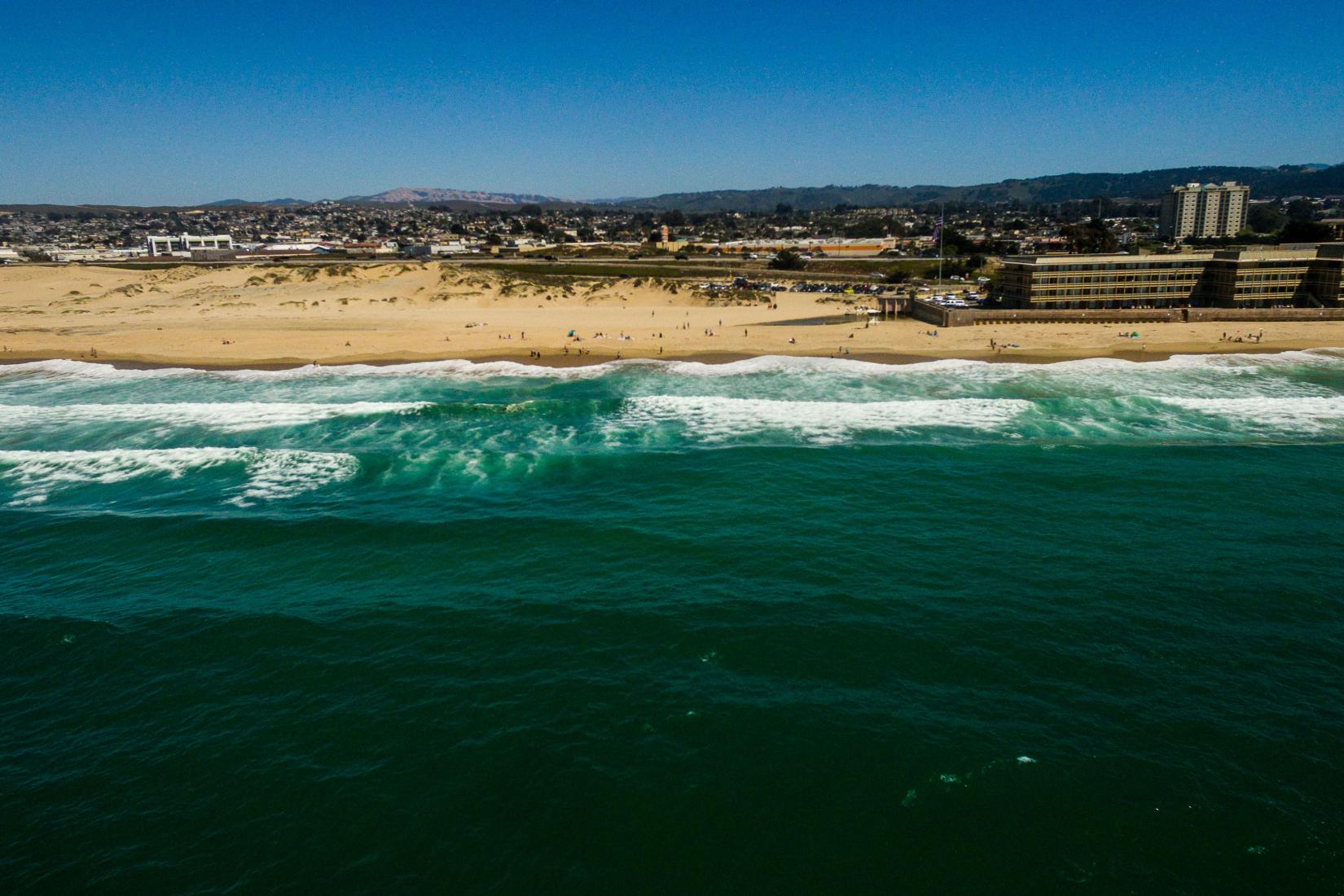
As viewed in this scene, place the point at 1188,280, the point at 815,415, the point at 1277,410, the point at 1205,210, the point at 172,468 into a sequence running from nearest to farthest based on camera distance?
the point at 172,468, the point at 1277,410, the point at 815,415, the point at 1188,280, the point at 1205,210

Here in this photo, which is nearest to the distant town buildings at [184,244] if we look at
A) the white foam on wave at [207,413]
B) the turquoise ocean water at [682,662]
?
A: the white foam on wave at [207,413]

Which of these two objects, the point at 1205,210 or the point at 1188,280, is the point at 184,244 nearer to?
the point at 1188,280

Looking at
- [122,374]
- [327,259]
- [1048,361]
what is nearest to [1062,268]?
[1048,361]

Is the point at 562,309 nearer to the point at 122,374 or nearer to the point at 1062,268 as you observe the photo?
the point at 122,374

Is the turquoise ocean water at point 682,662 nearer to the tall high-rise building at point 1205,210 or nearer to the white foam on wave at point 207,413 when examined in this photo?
the white foam on wave at point 207,413

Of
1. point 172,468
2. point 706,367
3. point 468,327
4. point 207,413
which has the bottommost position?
point 172,468

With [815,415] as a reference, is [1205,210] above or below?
above

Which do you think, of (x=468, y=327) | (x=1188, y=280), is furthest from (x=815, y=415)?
(x=1188, y=280)
